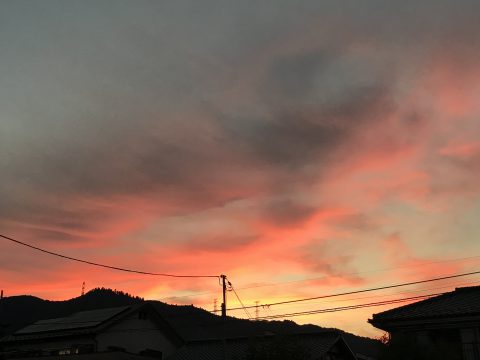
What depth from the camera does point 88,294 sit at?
11538 cm

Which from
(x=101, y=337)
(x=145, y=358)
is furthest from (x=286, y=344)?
(x=101, y=337)

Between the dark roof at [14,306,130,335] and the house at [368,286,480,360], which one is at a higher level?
the dark roof at [14,306,130,335]

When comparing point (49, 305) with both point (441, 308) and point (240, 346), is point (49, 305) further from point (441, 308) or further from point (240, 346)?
point (441, 308)

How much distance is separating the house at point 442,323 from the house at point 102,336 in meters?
24.7

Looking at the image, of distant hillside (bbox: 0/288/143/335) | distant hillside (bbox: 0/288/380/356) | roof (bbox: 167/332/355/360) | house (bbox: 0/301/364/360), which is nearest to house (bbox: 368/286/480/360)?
roof (bbox: 167/332/355/360)

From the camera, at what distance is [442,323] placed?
88.7 ft

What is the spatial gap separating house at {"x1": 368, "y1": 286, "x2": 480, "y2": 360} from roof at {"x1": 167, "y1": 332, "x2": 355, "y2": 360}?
817 cm

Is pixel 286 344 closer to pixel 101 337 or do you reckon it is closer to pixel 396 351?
pixel 396 351

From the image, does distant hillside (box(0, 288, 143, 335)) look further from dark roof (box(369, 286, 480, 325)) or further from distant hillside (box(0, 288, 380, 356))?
dark roof (box(369, 286, 480, 325))

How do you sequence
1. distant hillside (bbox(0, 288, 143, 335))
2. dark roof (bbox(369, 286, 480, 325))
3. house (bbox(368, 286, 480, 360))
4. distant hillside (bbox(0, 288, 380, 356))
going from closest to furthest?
house (bbox(368, 286, 480, 360))
dark roof (bbox(369, 286, 480, 325))
distant hillside (bbox(0, 288, 380, 356))
distant hillside (bbox(0, 288, 143, 335))

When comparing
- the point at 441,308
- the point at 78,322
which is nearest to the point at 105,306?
the point at 78,322

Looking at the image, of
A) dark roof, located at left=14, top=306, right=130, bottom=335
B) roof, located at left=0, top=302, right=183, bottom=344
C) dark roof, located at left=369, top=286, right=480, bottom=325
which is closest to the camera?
dark roof, located at left=369, top=286, right=480, bottom=325

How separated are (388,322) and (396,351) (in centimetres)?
379

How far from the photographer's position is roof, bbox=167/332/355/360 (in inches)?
1463
